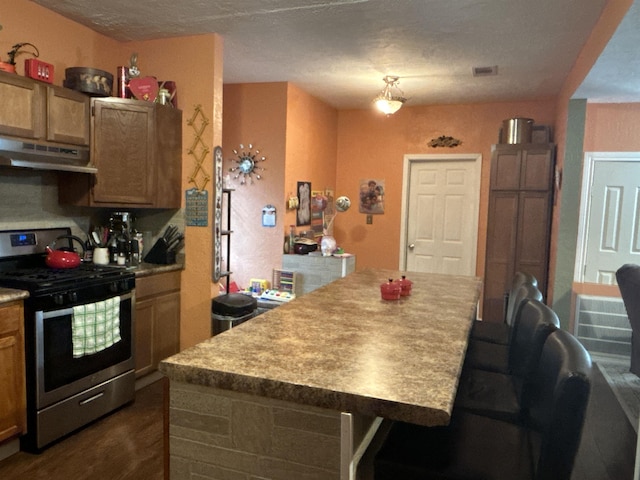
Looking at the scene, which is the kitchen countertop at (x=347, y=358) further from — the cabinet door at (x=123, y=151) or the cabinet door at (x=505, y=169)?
the cabinet door at (x=505, y=169)

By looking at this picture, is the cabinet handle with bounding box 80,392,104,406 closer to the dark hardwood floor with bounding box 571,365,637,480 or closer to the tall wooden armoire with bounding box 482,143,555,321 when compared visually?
the dark hardwood floor with bounding box 571,365,637,480

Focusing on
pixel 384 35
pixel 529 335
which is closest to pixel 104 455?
pixel 529 335

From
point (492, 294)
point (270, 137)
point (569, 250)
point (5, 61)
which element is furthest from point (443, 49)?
point (5, 61)

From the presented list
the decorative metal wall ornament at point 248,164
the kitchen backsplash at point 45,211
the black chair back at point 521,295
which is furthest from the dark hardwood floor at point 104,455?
the decorative metal wall ornament at point 248,164

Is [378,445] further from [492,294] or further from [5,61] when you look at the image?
[492,294]

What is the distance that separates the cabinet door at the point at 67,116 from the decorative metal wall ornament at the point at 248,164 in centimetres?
183

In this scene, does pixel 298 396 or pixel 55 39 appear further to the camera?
pixel 55 39

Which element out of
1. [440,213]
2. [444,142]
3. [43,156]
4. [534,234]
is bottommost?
[534,234]

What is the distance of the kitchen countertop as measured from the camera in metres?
1.13

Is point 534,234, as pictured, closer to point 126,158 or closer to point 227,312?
point 227,312

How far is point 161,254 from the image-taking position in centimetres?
355

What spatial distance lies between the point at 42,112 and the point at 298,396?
2531mm

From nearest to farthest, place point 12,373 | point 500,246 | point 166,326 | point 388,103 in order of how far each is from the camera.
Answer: point 12,373 → point 166,326 → point 388,103 → point 500,246

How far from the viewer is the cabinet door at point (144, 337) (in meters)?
3.21
